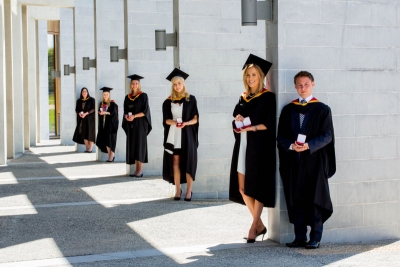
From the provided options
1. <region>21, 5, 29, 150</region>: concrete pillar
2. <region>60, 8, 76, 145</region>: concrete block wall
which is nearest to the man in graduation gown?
<region>21, 5, 29, 150</region>: concrete pillar

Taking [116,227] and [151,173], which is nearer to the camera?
[116,227]

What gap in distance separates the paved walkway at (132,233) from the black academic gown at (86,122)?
28.4 feet

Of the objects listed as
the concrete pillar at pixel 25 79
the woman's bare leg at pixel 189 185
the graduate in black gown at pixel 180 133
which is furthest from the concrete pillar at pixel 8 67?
the woman's bare leg at pixel 189 185

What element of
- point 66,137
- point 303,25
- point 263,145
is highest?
point 303,25

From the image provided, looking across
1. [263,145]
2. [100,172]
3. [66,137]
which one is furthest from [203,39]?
[66,137]

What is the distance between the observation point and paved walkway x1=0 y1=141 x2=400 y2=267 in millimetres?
6215

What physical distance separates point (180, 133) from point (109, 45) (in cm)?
771

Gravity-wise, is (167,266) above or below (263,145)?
below

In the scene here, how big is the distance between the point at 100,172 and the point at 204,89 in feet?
15.9

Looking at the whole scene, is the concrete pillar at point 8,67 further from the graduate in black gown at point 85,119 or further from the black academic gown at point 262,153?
the black academic gown at point 262,153

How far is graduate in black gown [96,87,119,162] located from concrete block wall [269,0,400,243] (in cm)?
1066

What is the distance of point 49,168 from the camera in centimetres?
1605

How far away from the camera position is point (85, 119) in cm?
2130

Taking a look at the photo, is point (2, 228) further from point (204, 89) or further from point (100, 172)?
point (100, 172)
